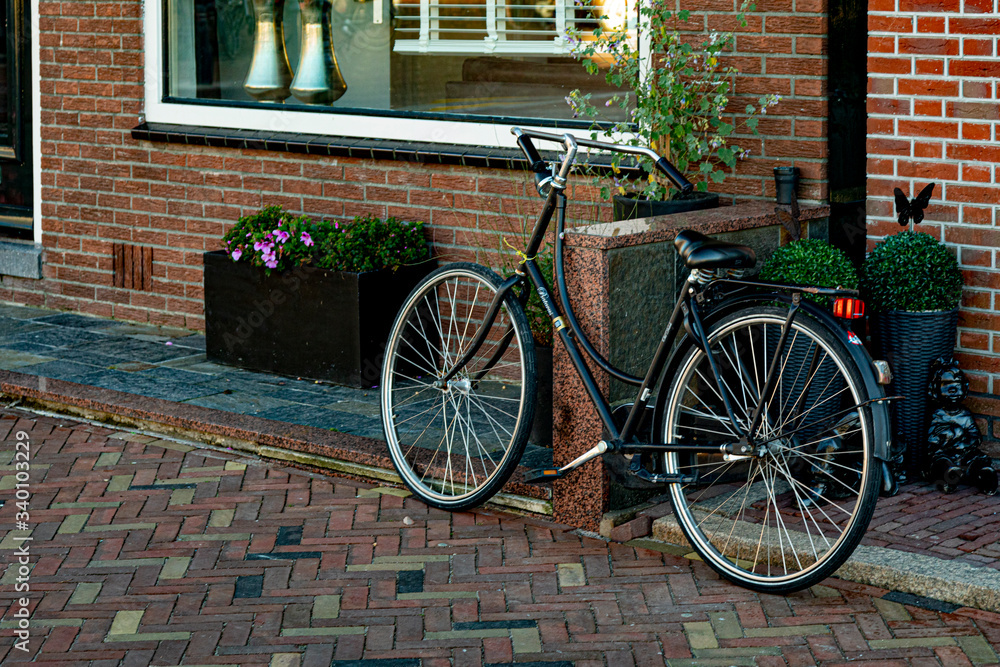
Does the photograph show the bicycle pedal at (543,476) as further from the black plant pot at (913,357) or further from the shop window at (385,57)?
the shop window at (385,57)

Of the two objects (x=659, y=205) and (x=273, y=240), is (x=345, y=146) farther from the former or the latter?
(x=659, y=205)

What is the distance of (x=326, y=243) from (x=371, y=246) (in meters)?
0.22

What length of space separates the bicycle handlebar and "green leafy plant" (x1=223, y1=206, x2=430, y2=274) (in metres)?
1.81

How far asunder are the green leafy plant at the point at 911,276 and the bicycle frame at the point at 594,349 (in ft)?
2.16

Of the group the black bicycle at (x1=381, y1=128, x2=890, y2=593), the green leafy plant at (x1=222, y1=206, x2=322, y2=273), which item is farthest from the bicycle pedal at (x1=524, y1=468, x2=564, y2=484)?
the green leafy plant at (x1=222, y1=206, x2=322, y2=273)

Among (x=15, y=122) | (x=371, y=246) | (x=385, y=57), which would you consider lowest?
(x=371, y=246)

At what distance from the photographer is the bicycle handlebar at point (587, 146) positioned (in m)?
4.32

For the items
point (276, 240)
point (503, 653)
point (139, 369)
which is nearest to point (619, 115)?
point (276, 240)

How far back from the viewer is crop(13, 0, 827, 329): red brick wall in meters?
6.62

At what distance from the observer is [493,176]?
21.1ft

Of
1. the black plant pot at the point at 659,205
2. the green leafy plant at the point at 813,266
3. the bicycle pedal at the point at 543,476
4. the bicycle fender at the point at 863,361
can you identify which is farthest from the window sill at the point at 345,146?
the bicycle fender at the point at 863,361

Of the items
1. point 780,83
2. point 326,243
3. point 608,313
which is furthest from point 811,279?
point 326,243

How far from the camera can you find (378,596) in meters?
4.16

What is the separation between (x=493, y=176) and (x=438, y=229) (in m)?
0.45
